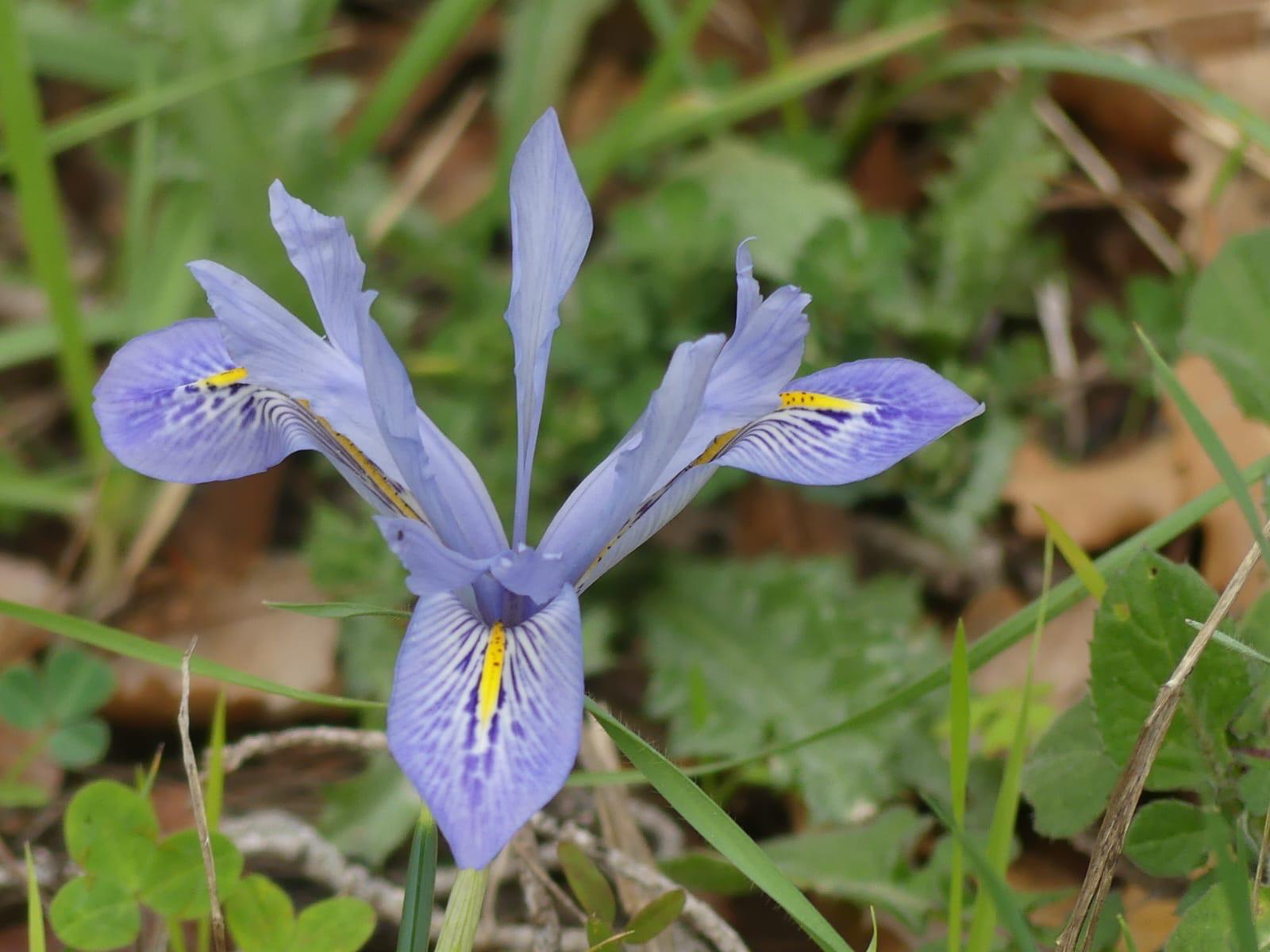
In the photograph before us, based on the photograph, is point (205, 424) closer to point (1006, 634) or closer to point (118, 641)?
point (118, 641)

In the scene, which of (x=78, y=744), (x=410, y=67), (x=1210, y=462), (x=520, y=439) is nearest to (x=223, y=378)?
(x=520, y=439)

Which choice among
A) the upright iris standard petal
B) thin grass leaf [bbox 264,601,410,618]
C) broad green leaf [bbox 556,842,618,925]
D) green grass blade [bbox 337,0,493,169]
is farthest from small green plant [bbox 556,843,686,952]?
green grass blade [bbox 337,0,493,169]

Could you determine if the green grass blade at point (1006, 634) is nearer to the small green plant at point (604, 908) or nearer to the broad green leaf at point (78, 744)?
the small green plant at point (604, 908)

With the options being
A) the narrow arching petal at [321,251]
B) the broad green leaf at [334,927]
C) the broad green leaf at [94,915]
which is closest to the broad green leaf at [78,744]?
the broad green leaf at [94,915]

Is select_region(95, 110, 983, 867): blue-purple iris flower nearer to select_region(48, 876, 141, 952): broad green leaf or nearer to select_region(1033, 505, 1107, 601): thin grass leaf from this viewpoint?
select_region(1033, 505, 1107, 601): thin grass leaf

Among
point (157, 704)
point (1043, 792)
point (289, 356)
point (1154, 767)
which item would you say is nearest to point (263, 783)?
point (157, 704)

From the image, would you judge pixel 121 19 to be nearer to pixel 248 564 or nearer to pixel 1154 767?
pixel 248 564
